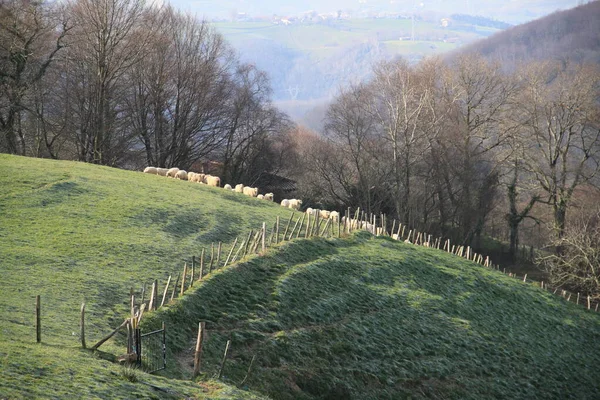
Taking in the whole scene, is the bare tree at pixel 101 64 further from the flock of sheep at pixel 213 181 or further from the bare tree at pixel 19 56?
the flock of sheep at pixel 213 181

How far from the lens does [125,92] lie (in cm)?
6481

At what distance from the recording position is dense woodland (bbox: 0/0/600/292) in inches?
2285

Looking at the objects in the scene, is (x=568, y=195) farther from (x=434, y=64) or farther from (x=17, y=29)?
(x=17, y=29)

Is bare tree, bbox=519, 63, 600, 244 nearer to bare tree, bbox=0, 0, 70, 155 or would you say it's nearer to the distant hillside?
bare tree, bbox=0, 0, 70, 155

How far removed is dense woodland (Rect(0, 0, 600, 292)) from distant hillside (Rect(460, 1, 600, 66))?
274 feet

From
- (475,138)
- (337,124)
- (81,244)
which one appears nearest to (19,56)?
(81,244)

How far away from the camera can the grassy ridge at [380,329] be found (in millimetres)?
23812

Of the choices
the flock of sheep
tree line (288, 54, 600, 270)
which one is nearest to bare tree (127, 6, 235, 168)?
tree line (288, 54, 600, 270)

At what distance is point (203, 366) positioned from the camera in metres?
21.2

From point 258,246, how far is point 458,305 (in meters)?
10.3

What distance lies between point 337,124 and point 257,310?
4856cm

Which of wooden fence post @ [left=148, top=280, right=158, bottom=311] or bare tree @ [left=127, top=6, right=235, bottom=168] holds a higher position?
bare tree @ [left=127, top=6, right=235, bottom=168]

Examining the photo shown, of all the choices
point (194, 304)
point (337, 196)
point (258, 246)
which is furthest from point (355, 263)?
point (337, 196)

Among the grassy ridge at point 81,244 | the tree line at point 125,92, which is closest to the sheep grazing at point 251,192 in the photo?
the grassy ridge at point 81,244
